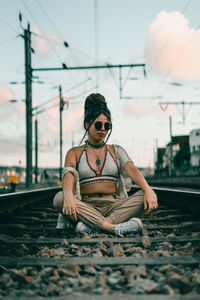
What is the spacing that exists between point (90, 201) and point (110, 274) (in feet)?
5.34

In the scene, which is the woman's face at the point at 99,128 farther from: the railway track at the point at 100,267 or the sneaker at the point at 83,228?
the railway track at the point at 100,267

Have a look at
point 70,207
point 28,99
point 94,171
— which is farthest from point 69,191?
point 28,99

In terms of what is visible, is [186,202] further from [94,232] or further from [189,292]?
[189,292]

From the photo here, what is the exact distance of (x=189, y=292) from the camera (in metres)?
2.09

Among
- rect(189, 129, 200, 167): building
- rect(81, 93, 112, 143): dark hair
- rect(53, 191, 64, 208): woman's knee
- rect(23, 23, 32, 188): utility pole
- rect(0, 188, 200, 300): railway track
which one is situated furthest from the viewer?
rect(189, 129, 200, 167): building

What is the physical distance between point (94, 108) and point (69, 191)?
969 millimetres

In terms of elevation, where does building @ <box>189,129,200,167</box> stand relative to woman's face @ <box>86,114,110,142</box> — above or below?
above

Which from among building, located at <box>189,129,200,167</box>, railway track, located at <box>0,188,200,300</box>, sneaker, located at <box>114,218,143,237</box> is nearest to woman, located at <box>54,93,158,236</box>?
sneaker, located at <box>114,218,143,237</box>

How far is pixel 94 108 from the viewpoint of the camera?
3916 mm

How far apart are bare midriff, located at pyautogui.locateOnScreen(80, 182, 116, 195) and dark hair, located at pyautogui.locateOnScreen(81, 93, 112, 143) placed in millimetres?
632

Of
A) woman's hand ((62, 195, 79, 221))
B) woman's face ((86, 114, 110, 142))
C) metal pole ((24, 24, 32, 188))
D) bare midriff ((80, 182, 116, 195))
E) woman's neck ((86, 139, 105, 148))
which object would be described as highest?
metal pole ((24, 24, 32, 188))

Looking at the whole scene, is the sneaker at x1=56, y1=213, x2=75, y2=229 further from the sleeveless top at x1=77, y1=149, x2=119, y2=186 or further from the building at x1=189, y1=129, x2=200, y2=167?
the building at x1=189, y1=129, x2=200, y2=167

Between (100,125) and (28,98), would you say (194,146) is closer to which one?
(28,98)

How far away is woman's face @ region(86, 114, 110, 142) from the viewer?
3821 mm
